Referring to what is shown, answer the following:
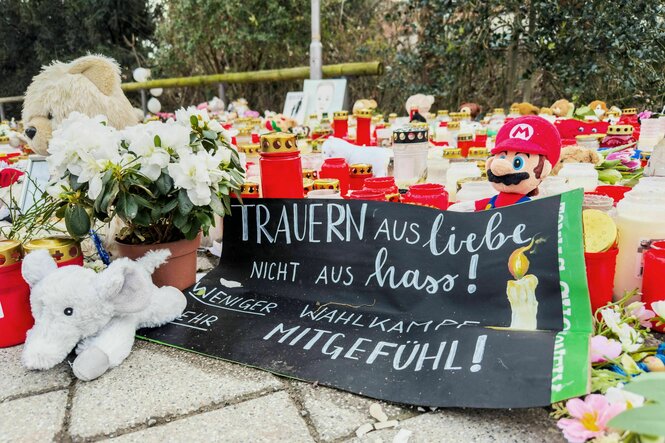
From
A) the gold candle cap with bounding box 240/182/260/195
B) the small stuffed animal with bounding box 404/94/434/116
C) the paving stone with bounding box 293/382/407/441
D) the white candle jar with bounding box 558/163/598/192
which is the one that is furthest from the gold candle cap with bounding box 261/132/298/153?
the small stuffed animal with bounding box 404/94/434/116

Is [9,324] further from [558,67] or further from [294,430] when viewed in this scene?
[558,67]

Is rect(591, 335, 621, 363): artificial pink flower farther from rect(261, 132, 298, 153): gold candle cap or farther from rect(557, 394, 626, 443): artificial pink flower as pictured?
rect(261, 132, 298, 153): gold candle cap

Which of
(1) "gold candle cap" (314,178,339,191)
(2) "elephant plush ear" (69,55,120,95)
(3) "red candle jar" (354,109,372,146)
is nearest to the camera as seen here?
(1) "gold candle cap" (314,178,339,191)

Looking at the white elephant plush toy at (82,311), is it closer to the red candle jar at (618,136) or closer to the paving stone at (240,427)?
the paving stone at (240,427)

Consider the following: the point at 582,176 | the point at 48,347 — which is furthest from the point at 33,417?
the point at 582,176

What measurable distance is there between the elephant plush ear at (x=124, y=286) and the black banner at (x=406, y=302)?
0.12 m

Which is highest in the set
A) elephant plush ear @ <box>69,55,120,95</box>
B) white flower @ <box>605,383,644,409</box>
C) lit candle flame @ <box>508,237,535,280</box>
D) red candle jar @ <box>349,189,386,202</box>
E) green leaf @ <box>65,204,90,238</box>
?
elephant plush ear @ <box>69,55,120,95</box>

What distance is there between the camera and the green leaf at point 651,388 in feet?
2.36

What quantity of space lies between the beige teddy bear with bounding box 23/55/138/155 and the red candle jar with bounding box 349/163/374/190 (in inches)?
38.0

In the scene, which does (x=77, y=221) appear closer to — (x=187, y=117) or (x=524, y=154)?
(x=187, y=117)

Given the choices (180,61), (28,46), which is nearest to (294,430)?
(180,61)

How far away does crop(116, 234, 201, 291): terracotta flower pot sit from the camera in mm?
1441

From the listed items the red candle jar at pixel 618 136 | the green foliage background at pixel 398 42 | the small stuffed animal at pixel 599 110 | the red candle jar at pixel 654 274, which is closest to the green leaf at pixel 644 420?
the red candle jar at pixel 654 274

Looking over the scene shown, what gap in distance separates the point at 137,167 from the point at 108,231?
1.69ft
